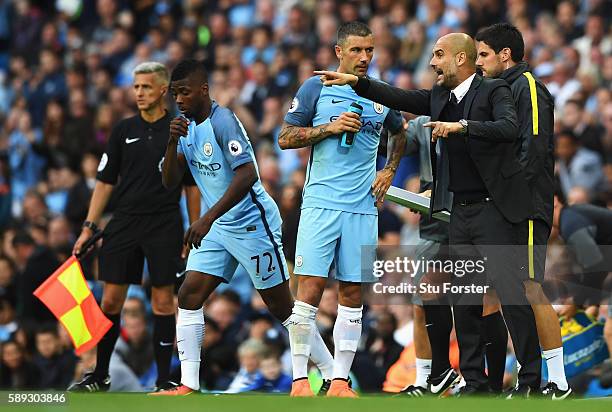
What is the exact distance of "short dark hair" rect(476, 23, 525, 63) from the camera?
30.1 feet

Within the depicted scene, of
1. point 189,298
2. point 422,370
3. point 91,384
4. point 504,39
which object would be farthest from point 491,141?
point 91,384

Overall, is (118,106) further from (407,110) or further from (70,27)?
(407,110)

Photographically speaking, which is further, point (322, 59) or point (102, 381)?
point (322, 59)

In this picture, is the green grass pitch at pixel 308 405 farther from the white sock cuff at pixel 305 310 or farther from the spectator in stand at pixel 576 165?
the spectator in stand at pixel 576 165

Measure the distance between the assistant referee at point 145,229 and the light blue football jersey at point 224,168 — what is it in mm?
1091

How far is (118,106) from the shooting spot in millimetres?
19062

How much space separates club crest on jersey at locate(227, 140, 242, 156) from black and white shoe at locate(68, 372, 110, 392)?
2437 mm

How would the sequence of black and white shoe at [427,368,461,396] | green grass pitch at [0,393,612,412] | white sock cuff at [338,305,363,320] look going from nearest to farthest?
green grass pitch at [0,393,612,412] → white sock cuff at [338,305,363,320] → black and white shoe at [427,368,461,396]

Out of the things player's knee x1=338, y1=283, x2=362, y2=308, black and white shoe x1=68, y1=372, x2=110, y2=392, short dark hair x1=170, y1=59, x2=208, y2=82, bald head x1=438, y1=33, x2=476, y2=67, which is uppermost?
bald head x1=438, y1=33, x2=476, y2=67

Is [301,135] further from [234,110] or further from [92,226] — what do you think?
[234,110]

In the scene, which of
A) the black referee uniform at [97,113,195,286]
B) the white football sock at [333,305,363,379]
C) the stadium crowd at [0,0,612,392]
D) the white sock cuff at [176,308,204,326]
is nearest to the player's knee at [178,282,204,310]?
the white sock cuff at [176,308,204,326]

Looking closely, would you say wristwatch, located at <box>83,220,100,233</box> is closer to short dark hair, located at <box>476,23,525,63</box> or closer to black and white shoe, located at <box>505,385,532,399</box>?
short dark hair, located at <box>476,23,525,63</box>

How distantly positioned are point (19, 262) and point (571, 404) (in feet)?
33.2

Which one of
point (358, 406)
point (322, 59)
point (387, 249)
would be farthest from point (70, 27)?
point (358, 406)
